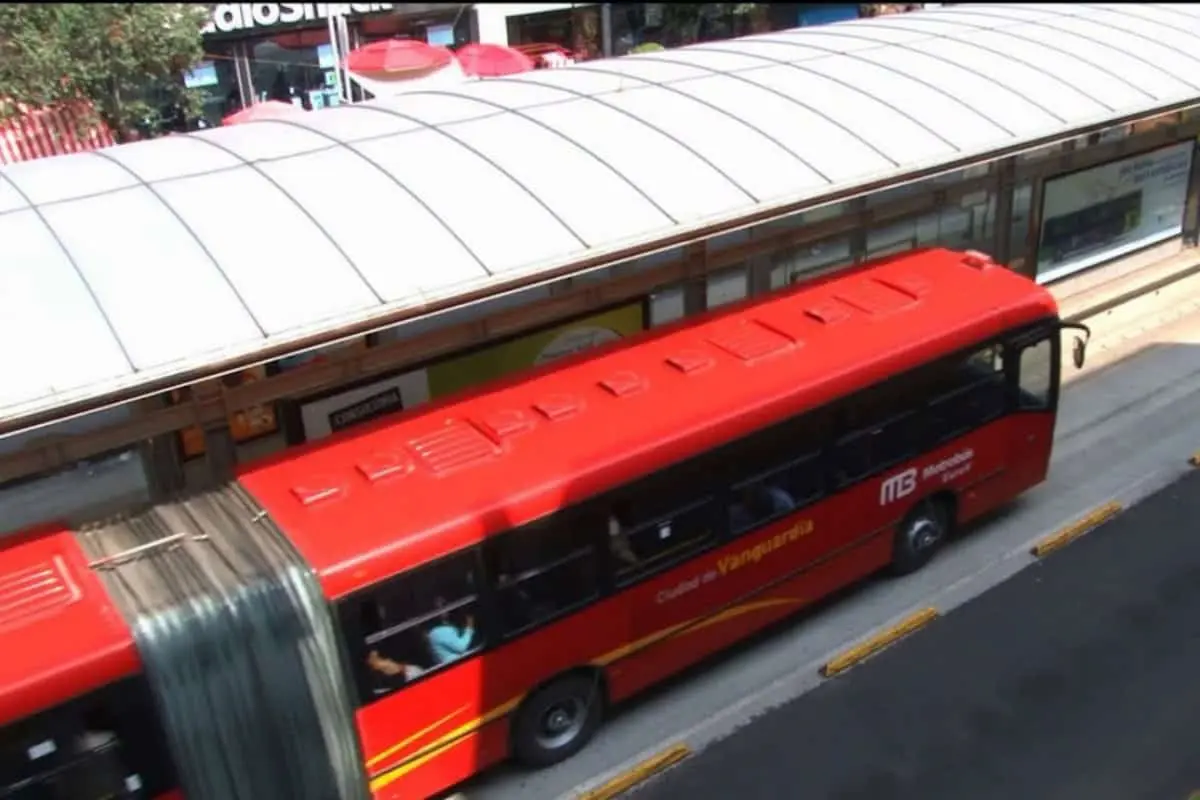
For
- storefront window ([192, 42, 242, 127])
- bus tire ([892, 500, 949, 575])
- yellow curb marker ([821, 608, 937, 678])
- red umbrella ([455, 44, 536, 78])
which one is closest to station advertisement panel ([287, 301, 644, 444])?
bus tire ([892, 500, 949, 575])

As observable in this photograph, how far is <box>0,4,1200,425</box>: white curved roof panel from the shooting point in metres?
8.82

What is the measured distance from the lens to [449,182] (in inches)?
420

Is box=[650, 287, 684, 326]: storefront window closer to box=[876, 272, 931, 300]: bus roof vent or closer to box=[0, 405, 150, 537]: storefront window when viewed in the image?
box=[876, 272, 931, 300]: bus roof vent

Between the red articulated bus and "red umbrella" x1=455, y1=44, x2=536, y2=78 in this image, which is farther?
"red umbrella" x1=455, y1=44, x2=536, y2=78

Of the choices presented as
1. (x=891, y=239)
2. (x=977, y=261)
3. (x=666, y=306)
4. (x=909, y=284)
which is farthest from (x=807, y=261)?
(x=909, y=284)

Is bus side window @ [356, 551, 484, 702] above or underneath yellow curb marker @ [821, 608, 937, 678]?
above

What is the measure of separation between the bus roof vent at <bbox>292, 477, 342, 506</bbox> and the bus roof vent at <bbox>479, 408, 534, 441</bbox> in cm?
132

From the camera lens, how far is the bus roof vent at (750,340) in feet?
32.8

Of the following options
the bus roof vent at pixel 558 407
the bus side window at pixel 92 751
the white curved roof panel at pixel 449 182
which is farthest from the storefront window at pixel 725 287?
the bus side window at pixel 92 751

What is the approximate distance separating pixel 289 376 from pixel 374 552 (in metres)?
2.89

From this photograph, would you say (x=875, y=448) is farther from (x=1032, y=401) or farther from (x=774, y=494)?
(x=1032, y=401)

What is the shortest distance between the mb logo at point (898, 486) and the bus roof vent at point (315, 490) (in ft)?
17.0

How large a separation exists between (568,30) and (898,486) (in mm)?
25075

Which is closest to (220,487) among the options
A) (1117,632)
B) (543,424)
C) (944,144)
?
(543,424)
